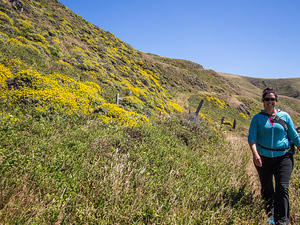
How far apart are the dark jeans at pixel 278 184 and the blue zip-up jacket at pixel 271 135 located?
174 mm

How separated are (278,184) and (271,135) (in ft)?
3.15

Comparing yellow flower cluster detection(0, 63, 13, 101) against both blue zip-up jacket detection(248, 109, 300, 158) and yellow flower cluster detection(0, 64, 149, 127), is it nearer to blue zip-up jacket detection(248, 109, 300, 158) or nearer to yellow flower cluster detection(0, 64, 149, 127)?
yellow flower cluster detection(0, 64, 149, 127)

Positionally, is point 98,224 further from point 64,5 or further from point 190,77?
point 190,77

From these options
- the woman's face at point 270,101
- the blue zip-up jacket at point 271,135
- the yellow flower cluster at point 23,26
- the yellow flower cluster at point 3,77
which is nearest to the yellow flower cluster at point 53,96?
the yellow flower cluster at point 3,77

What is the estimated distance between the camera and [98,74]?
532 inches

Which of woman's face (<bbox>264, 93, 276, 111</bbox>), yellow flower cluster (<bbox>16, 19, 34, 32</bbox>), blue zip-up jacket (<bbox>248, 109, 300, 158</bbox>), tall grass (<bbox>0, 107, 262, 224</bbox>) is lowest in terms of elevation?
tall grass (<bbox>0, 107, 262, 224</bbox>)

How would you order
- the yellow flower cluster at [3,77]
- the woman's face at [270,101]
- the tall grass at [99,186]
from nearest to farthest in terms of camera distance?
the tall grass at [99,186], the woman's face at [270,101], the yellow flower cluster at [3,77]

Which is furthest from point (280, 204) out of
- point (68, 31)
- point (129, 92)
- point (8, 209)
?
point (68, 31)

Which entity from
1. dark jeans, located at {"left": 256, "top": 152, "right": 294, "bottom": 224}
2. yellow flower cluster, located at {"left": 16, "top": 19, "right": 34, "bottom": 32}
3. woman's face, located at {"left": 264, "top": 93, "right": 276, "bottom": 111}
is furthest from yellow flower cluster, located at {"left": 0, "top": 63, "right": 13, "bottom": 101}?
yellow flower cluster, located at {"left": 16, "top": 19, "right": 34, "bottom": 32}

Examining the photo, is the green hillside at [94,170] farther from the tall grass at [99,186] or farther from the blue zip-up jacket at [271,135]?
the blue zip-up jacket at [271,135]

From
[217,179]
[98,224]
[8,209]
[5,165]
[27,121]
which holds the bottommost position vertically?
[217,179]

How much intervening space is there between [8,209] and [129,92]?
10693 millimetres

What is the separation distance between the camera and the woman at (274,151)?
3.01 m

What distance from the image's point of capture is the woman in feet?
9.87
